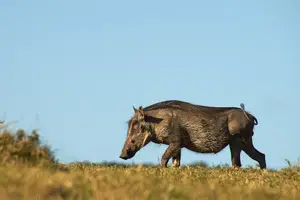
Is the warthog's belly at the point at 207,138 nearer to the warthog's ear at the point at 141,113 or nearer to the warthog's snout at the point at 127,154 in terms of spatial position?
the warthog's ear at the point at 141,113

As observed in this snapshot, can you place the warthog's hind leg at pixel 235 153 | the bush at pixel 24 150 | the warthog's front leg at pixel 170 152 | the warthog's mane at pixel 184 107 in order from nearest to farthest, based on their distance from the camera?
the bush at pixel 24 150, the warthog's front leg at pixel 170 152, the warthog's hind leg at pixel 235 153, the warthog's mane at pixel 184 107

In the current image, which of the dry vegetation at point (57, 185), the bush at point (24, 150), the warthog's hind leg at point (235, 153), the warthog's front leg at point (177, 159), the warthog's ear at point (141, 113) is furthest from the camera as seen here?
the warthog's hind leg at point (235, 153)

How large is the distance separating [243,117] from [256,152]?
108 cm

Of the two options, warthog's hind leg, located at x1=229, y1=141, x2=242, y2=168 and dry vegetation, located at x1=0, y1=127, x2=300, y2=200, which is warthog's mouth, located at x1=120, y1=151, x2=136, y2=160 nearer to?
warthog's hind leg, located at x1=229, y1=141, x2=242, y2=168

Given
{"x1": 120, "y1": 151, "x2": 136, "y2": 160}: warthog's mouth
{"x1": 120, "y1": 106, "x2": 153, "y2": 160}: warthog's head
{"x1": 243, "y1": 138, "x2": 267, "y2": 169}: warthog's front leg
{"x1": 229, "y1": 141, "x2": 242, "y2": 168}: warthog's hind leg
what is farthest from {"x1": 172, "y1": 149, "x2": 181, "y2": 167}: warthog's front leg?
{"x1": 243, "y1": 138, "x2": 267, "y2": 169}: warthog's front leg

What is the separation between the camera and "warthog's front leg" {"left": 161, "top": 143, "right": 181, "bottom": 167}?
50.2 ft

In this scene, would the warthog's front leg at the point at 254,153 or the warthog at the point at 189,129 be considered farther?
the warthog's front leg at the point at 254,153

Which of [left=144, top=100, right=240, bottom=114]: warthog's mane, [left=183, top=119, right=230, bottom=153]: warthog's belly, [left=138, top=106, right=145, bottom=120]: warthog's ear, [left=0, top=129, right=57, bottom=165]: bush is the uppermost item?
[left=144, top=100, right=240, bottom=114]: warthog's mane

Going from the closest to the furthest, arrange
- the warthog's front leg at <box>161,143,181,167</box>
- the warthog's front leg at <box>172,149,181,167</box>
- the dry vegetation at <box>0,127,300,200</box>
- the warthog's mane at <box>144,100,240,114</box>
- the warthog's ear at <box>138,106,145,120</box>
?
the dry vegetation at <box>0,127,300,200</box>, the warthog's front leg at <box>161,143,181,167</box>, the warthog's front leg at <box>172,149,181,167</box>, the warthog's ear at <box>138,106,145,120</box>, the warthog's mane at <box>144,100,240,114</box>

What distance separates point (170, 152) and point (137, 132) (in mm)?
1087

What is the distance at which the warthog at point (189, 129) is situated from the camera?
51.8 ft

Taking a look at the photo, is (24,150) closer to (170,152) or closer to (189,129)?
(170,152)

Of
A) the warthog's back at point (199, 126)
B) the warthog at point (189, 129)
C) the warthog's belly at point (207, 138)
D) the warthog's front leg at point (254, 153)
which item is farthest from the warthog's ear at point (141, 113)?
the warthog's front leg at point (254, 153)

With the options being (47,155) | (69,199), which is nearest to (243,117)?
(47,155)
